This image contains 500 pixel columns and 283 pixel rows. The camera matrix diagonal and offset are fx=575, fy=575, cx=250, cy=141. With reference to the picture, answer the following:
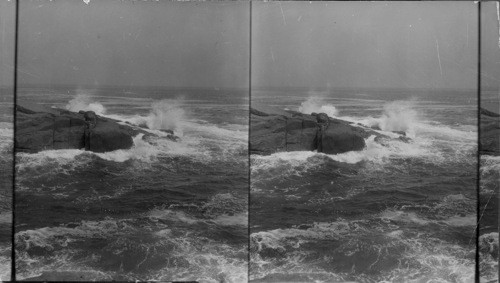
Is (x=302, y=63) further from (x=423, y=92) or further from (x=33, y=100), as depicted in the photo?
(x=33, y=100)

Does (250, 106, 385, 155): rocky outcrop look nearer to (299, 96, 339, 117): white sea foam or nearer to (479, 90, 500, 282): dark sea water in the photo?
(299, 96, 339, 117): white sea foam

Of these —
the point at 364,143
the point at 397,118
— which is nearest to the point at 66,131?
the point at 364,143

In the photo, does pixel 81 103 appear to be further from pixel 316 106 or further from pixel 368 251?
pixel 368 251

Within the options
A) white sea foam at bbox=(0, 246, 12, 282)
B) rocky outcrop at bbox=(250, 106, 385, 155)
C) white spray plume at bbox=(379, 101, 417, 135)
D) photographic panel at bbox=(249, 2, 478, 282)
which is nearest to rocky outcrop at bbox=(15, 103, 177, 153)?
white sea foam at bbox=(0, 246, 12, 282)

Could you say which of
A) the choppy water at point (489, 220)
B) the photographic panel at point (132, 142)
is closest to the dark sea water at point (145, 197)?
the photographic panel at point (132, 142)

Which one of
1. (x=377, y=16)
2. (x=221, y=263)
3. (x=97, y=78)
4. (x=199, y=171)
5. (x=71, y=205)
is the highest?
(x=377, y=16)

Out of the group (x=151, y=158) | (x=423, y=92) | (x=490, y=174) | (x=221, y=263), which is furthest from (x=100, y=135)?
(x=490, y=174)

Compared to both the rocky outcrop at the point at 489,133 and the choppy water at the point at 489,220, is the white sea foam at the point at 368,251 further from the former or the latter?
the rocky outcrop at the point at 489,133
